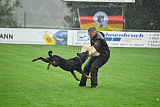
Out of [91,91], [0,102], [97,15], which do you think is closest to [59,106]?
[0,102]

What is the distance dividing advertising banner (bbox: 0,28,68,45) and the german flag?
18.1ft

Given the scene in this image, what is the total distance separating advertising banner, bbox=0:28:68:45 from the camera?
84.3 feet

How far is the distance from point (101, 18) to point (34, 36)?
815 cm

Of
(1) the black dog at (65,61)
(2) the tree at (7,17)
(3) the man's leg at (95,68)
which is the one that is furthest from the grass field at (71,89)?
(2) the tree at (7,17)

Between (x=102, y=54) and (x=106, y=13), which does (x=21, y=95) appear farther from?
(x=106, y=13)

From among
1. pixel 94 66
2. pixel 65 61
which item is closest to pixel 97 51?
pixel 94 66

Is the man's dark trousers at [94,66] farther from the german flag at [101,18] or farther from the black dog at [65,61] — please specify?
the german flag at [101,18]

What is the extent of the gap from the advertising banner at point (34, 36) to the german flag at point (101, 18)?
5.53 meters

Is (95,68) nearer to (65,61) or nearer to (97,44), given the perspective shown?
A: (97,44)

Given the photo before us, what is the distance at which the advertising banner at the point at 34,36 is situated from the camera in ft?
84.3

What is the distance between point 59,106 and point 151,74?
6831 mm

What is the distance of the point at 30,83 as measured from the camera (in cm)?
1012

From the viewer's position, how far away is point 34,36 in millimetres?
26094

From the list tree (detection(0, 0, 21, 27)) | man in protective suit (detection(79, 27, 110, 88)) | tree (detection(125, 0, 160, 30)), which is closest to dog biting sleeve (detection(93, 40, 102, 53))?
man in protective suit (detection(79, 27, 110, 88))
